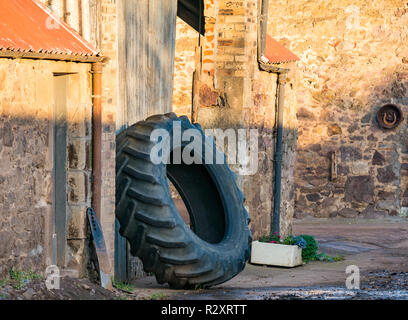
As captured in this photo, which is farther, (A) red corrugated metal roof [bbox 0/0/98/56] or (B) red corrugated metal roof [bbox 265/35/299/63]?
(B) red corrugated metal roof [bbox 265/35/299/63]

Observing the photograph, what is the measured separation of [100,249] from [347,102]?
351 inches

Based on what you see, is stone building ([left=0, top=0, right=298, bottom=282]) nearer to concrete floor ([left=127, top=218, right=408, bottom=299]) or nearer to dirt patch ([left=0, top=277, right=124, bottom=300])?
dirt patch ([left=0, top=277, right=124, bottom=300])

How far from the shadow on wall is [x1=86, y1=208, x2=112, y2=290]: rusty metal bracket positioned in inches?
330

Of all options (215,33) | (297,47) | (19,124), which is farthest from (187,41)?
(19,124)

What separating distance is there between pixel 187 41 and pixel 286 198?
297 centimetres

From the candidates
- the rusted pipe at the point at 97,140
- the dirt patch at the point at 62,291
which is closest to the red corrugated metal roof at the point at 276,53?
the rusted pipe at the point at 97,140

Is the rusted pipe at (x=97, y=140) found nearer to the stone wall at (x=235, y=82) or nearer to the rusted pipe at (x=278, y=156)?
the stone wall at (x=235, y=82)

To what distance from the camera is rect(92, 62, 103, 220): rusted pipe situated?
294 inches

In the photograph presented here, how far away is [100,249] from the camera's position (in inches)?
293

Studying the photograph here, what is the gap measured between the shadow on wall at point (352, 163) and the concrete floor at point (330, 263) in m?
0.29

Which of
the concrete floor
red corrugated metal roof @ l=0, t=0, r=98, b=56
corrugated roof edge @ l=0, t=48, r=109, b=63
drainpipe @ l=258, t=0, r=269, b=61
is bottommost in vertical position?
the concrete floor

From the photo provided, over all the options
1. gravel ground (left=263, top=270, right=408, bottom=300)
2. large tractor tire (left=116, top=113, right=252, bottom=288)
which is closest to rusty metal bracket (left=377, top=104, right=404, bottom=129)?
gravel ground (left=263, top=270, right=408, bottom=300)

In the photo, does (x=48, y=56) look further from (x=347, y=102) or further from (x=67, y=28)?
(x=347, y=102)

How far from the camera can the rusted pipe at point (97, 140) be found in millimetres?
7465
